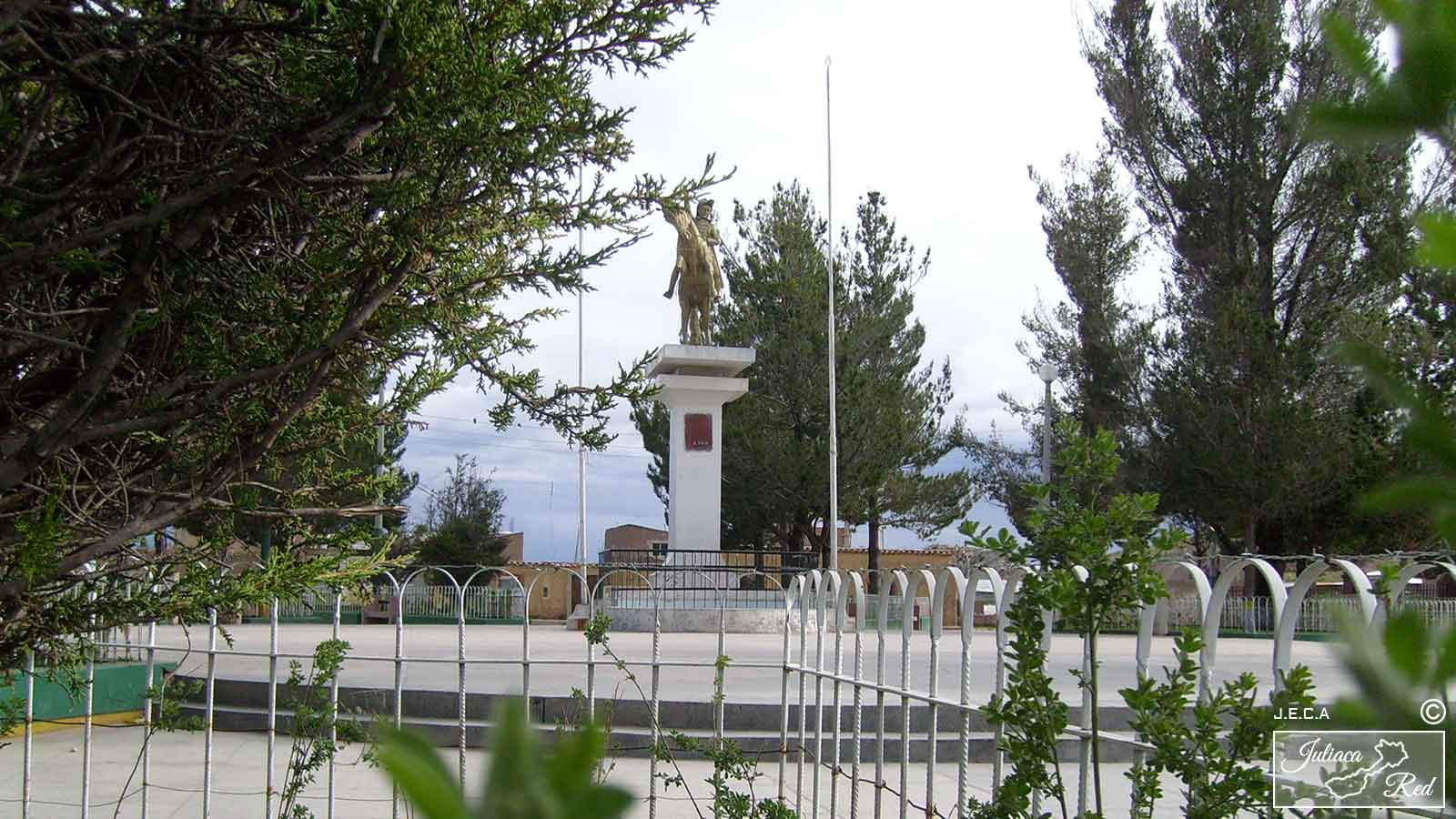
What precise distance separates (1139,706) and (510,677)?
368 inches

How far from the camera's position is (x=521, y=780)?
260 millimetres

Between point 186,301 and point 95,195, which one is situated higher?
point 95,195

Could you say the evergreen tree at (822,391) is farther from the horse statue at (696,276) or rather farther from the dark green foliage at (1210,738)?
the dark green foliage at (1210,738)

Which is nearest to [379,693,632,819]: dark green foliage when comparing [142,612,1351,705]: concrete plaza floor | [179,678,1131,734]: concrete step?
[142,612,1351,705]: concrete plaza floor

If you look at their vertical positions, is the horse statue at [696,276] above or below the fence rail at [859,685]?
above

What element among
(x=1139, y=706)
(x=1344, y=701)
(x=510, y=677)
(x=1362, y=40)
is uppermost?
(x=1362, y=40)

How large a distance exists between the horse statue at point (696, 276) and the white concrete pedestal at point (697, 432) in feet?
3.26

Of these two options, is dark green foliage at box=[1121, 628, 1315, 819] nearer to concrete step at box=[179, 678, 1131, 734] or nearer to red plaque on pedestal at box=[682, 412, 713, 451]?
concrete step at box=[179, 678, 1131, 734]

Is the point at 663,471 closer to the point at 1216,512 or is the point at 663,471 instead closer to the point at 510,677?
the point at 1216,512

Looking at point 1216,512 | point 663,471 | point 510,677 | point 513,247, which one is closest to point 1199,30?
point 1216,512

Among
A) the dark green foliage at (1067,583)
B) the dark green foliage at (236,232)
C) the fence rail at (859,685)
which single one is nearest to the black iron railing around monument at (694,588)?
the fence rail at (859,685)

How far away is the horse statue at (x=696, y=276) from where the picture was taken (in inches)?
784

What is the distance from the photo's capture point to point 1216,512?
2456 centimetres

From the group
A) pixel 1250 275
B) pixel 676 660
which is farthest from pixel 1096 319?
pixel 676 660
